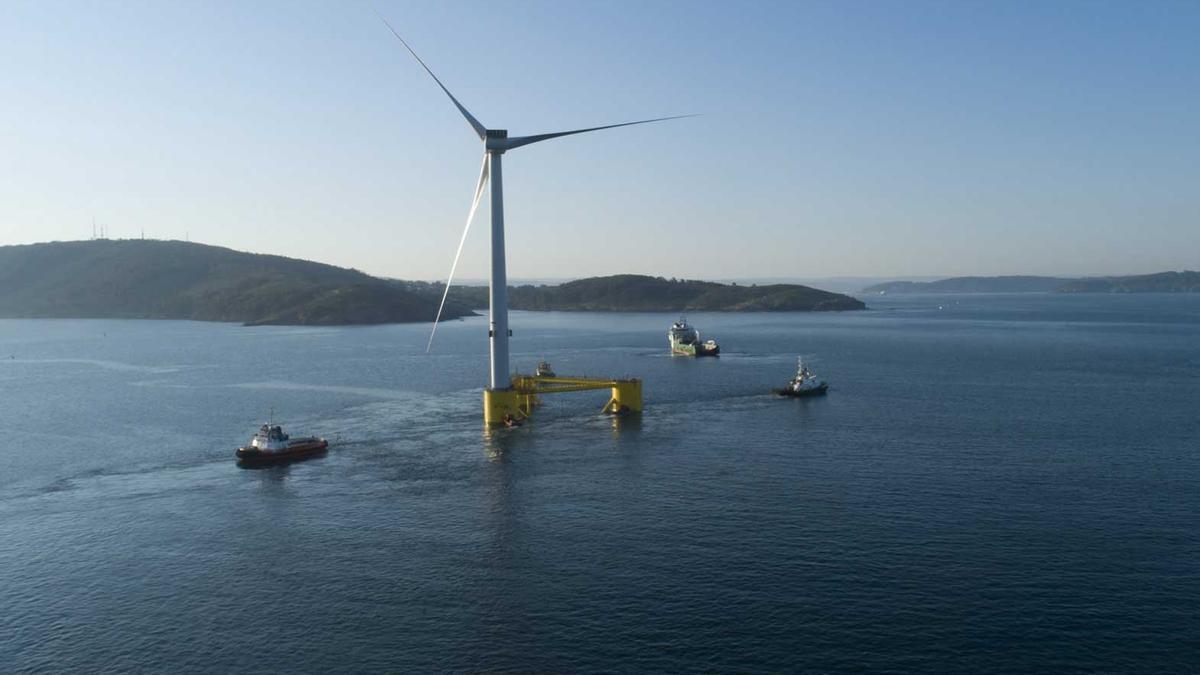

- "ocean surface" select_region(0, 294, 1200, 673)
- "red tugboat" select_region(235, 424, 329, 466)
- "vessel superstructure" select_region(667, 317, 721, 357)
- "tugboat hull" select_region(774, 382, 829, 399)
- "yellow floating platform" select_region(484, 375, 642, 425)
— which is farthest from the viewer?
"vessel superstructure" select_region(667, 317, 721, 357)

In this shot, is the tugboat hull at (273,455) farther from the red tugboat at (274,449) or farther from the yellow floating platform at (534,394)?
the yellow floating platform at (534,394)

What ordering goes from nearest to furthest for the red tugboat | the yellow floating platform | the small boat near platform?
the red tugboat → the yellow floating platform → the small boat near platform

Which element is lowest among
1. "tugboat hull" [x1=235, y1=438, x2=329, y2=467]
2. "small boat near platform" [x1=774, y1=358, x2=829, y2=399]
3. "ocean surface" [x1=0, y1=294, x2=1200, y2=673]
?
"ocean surface" [x1=0, y1=294, x2=1200, y2=673]

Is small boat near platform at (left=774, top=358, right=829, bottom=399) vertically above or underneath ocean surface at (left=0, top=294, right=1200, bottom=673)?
above

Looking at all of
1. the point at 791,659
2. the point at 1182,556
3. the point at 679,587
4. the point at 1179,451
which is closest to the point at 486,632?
the point at 679,587

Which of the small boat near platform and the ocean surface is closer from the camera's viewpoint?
the ocean surface

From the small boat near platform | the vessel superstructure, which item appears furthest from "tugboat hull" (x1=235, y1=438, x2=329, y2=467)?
the vessel superstructure

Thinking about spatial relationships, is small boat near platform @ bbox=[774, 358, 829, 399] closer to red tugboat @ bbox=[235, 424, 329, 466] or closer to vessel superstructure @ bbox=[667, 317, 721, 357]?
vessel superstructure @ bbox=[667, 317, 721, 357]
